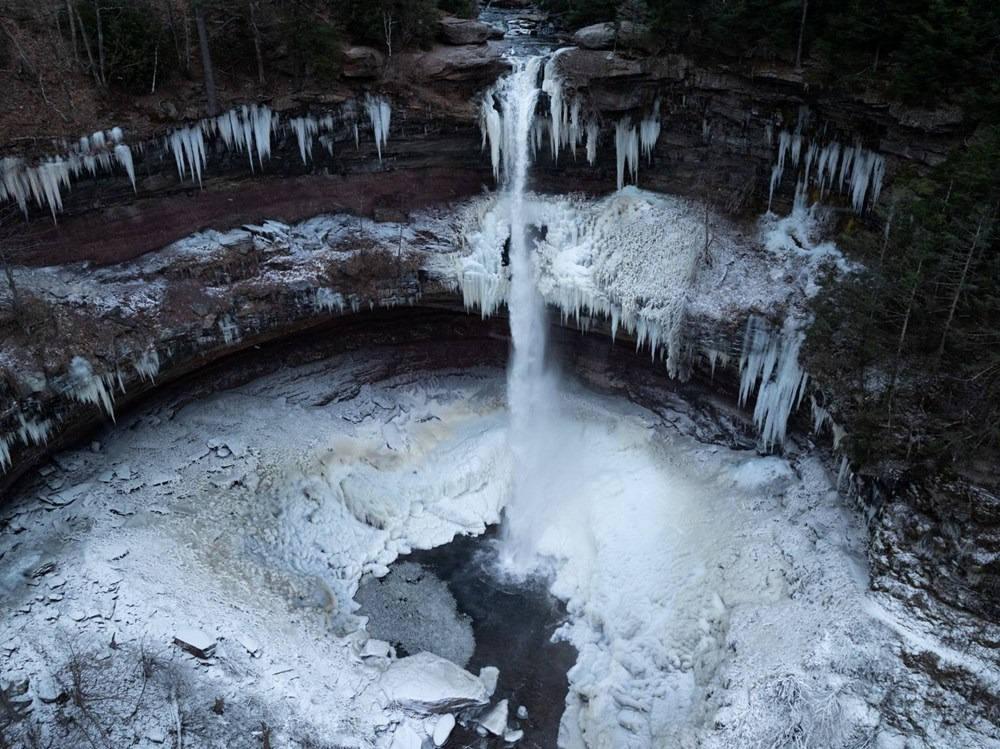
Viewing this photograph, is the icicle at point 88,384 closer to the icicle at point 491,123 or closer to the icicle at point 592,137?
the icicle at point 491,123

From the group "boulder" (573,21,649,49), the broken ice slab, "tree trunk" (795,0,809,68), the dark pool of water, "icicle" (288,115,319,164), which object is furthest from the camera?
"boulder" (573,21,649,49)

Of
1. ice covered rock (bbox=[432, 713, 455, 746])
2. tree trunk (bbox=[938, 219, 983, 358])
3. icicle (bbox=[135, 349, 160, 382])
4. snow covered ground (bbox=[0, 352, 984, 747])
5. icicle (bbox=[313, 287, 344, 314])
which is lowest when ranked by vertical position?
ice covered rock (bbox=[432, 713, 455, 746])

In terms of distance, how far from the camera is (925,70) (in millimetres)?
18250

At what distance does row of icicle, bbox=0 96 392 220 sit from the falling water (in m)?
3.96

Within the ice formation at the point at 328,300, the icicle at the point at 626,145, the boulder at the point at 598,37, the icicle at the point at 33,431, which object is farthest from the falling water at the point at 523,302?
the icicle at the point at 33,431

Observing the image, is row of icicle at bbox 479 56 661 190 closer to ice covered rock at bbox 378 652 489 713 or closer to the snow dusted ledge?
the snow dusted ledge

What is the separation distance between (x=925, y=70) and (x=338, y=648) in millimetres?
18884

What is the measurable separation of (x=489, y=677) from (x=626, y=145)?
16.0m

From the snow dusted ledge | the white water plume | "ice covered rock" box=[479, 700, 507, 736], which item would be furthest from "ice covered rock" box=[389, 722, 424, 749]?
the snow dusted ledge

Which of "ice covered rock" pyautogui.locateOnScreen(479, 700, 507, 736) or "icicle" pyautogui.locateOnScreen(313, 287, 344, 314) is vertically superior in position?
"icicle" pyautogui.locateOnScreen(313, 287, 344, 314)

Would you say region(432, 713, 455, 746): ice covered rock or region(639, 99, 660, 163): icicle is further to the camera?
region(639, 99, 660, 163): icicle

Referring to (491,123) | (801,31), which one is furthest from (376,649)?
→ (801,31)

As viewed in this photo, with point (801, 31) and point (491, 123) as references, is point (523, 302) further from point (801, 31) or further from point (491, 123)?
point (801, 31)

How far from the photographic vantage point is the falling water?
23.4 m
